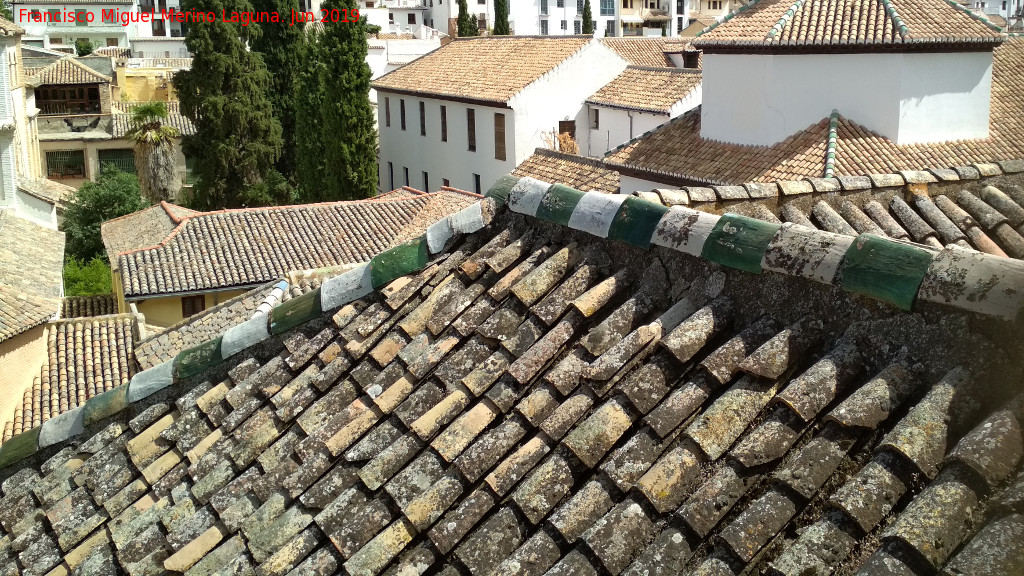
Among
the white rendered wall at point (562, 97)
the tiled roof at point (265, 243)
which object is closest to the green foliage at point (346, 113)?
the white rendered wall at point (562, 97)

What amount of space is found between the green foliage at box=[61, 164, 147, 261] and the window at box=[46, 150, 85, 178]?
849 cm

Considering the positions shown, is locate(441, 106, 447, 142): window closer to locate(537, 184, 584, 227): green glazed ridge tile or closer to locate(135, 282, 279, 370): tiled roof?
locate(135, 282, 279, 370): tiled roof

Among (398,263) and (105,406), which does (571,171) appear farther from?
(105,406)

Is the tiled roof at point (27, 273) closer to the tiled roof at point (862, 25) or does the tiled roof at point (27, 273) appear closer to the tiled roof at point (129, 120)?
the tiled roof at point (862, 25)

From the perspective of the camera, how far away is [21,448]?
507cm

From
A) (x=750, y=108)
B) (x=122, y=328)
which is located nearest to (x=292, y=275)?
(x=122, y=328)


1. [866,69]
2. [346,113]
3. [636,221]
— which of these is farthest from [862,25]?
[346,113]

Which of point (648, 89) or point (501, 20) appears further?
point (501, 20)

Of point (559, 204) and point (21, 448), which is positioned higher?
point (559, 204)

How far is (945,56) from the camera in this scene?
16.8 m

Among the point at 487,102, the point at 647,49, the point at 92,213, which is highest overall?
the point at 647,49

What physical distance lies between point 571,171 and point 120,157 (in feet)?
80.4

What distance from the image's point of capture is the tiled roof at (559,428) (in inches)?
103

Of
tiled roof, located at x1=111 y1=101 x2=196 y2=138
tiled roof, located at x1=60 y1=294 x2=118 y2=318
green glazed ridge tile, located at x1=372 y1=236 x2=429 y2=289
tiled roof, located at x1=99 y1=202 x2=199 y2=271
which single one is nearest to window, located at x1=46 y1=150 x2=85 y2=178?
tiled roof, located at x1=111 y1=101 x2=196 y2=138
